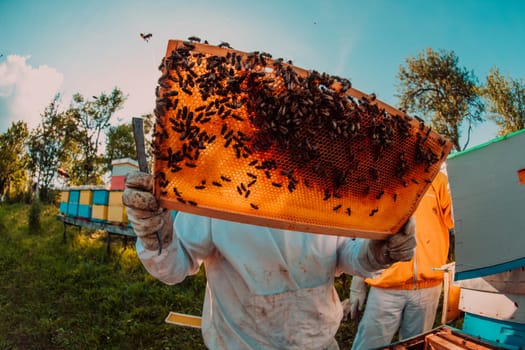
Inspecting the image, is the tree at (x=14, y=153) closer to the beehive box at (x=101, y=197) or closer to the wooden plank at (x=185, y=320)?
the beehive box at (x=101, y=197)

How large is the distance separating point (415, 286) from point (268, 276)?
2.99m

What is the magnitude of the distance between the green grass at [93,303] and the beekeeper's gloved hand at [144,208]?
17.1 ft

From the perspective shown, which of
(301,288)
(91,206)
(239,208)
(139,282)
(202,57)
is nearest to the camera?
(202,57)

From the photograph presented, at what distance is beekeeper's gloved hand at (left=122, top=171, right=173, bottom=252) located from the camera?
186 cm

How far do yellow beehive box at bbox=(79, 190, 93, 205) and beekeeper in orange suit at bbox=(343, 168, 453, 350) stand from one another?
12.2 m

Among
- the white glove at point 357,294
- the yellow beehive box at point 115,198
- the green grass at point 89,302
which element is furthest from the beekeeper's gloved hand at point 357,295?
the yellow beehive box at point 115,198

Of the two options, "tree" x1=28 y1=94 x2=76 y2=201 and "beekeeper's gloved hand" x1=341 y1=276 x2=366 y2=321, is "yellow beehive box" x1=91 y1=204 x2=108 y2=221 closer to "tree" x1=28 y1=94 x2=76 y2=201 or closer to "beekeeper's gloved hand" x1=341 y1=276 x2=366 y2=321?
"beekeeper's gloved hand" x1=341 y1=276 x2=366 y2=321

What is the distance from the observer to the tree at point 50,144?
41156 mm

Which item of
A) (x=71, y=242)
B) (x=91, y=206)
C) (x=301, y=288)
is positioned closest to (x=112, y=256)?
(x=91, y=206)

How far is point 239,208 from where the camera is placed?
190 centimetres

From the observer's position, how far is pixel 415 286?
4.53 meters

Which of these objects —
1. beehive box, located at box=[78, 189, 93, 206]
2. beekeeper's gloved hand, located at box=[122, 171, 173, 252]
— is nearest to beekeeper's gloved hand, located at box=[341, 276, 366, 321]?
beekeeper's gloved hand, located at box=[122, 171, 173, 252]

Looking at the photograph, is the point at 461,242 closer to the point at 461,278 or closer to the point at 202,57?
the point at 461,278

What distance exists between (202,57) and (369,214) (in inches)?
58.3
